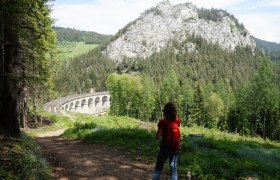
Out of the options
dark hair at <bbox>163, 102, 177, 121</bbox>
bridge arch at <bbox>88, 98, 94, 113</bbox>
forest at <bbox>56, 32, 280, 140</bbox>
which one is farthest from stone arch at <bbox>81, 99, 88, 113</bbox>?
dark hair at <bbox>163, 102, 177, 121</bbox>

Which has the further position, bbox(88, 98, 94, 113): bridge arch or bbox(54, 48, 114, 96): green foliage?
bbox(54, 48, 114, 96): green foliage

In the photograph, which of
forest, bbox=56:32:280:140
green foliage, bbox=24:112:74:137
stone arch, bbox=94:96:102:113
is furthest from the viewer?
stone arch, bbox=94:96:102:113

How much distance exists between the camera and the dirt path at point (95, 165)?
905cm

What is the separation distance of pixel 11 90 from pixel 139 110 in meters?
71.9

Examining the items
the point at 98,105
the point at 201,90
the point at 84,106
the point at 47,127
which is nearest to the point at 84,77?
the point at 98,105

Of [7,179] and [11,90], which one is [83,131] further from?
[7,179]

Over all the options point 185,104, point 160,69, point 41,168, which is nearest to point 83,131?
point 41,168

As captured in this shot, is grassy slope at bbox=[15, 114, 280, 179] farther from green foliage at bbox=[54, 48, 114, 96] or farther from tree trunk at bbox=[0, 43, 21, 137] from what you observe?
green foliage at bbox=[54, 48, 114, 96]

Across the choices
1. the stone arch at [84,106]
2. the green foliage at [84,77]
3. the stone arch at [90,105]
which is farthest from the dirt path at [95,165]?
the green foliage at [84,77]

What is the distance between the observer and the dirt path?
29.7 ft

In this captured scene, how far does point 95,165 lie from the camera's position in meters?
10.2

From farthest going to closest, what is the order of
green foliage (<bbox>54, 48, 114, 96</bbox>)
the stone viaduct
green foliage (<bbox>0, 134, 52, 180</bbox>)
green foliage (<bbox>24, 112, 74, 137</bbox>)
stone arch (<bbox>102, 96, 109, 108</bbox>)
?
green foliage (<bbox>54, 48, 114, 96</bbox>) → stone arch (<bbox>102, 96, 109, 108</bbox>) → the stone viaduct → green foliage (<bbox>24, 112, 74, 137</bbox>) → green foliage (<bbox>0, 134, 52, 180</bbox>)

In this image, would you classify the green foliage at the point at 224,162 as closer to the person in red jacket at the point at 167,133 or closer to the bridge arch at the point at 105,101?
the person in red jacket at the point at 167,133

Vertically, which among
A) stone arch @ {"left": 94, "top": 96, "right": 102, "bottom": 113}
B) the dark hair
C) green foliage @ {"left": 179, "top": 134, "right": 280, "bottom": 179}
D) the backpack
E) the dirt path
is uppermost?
the dark hair
